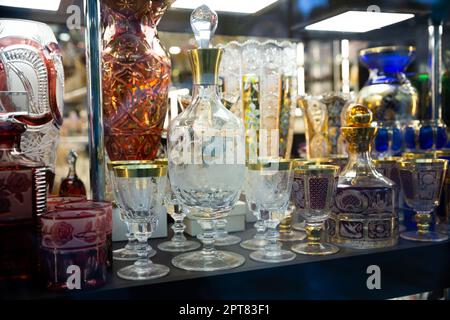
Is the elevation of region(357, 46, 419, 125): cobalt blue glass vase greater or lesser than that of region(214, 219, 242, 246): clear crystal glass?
greater

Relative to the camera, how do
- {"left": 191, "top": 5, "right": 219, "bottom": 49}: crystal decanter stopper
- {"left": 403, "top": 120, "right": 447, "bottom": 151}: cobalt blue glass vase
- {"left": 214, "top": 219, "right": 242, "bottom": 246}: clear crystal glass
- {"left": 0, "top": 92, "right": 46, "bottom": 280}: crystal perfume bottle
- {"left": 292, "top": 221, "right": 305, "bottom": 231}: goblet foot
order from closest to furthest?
{"left": 0, "top": 92, "right": 46, "bottom": 280}: crystal perfume bottle → {"left": 191, "top": 5, "right": 219, "bottom": 49}: crystal decanter stopper → {"left": 214, "top": 219, "right": 242, "bottom": 246}: clear crystal glass → {"left": 292, "top": 221, "right": 305, "bottom": 231}: goblet foot → {"left": 403, "top": 120, "right": 447, "bottom": 151}: cobalt blue glass vase

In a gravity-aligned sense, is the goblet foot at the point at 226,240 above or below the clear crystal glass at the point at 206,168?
below

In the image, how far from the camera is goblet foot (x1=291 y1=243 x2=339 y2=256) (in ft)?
2.38

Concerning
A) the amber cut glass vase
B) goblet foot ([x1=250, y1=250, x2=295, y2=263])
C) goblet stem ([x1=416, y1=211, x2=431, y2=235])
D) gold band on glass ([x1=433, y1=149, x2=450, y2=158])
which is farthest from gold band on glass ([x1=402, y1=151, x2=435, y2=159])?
the amber cut glass vase

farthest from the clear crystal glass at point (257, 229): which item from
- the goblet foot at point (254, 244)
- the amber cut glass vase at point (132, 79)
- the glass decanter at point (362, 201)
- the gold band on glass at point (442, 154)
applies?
the gold band on glass at point (442, 154)

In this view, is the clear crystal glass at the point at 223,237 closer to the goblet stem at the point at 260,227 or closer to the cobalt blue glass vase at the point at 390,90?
the goblet stem at the point at 260,227

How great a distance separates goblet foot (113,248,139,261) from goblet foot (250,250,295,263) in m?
0.17

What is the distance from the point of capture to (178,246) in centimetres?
79

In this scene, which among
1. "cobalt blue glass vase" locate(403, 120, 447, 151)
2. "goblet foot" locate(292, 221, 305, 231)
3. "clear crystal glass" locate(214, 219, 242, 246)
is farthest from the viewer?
"cobalt blue glass vase" locate(403, 120, 447, 151)

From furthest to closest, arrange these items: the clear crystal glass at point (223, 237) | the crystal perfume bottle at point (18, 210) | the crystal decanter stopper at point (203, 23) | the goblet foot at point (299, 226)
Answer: the goblet foot at point (299, 226)
the clear crystal glass at point (223, 237)
the crystal decanter stopper at point (203, 23)
the crystal perfume bottle at point (18, 210)

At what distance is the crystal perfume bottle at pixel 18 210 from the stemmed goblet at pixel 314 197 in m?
0.36

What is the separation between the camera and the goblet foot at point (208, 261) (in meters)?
0.66

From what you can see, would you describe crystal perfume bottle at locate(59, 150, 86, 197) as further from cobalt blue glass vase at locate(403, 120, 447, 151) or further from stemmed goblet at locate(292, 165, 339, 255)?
cobalt blue glass vase at locate(403, 120, 447, 151)

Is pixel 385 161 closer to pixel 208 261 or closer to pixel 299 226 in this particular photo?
pixel 299 226
